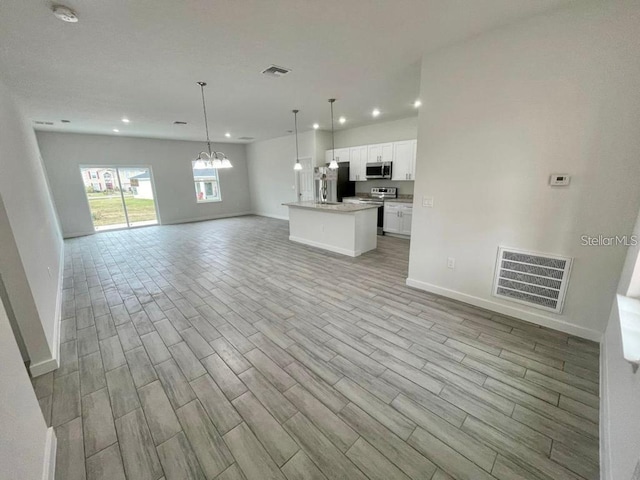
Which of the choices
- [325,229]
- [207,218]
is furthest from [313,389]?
[207,218]

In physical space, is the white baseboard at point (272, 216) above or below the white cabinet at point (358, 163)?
below

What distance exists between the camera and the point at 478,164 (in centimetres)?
270

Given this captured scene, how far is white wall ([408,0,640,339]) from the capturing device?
200cm

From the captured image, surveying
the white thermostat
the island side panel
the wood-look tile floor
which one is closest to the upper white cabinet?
the island side panel

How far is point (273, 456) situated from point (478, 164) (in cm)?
311

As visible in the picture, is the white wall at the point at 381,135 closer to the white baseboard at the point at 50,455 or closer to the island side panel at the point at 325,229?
the island side panel at the point at 325,229

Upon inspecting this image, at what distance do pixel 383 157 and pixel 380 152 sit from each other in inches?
6.3

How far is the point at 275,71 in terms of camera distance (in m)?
3.17

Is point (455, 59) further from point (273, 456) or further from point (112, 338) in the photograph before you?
point (112, 338)

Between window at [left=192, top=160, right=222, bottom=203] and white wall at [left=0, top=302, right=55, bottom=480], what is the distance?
8466 mm

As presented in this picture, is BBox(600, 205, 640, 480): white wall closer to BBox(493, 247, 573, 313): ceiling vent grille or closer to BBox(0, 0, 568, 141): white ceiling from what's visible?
BBox(493, 247, 573, 313): ceiling vent grille

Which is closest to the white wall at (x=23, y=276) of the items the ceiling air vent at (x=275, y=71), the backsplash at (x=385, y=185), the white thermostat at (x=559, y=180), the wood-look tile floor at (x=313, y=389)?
the wood-look tile floor at (x=313, y=389)

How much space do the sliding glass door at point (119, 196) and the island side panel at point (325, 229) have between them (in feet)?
17.8

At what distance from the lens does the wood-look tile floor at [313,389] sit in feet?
4.57
